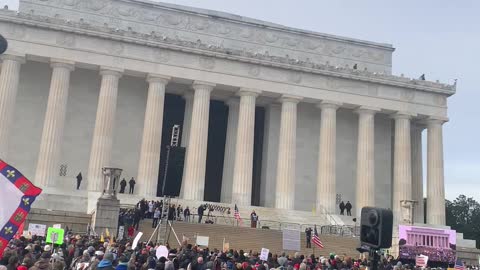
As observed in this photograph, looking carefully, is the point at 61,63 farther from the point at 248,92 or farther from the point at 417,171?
the point at 417,171

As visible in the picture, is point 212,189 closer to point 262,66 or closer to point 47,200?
point 262,66

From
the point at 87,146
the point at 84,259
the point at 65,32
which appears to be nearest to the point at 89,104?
the point at 87,146

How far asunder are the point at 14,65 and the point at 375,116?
3754 cm

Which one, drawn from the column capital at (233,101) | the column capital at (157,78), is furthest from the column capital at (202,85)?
the column capital at (233,101)

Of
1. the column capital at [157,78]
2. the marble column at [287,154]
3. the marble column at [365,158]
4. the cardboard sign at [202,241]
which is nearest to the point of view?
the cardboard sign at [202,241]

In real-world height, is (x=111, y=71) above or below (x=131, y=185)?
above

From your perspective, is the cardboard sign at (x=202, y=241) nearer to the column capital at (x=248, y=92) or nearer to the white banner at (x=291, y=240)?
the white banner at (x=291, y=240)

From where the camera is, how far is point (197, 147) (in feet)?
174

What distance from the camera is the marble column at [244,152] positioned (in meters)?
53.7

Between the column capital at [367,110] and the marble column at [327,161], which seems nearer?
the marble column at [327,161]

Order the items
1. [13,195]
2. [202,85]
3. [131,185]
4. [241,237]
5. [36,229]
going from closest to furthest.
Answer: [13,195]
[36,229]
[241,237]
[131,185]
[202,85]

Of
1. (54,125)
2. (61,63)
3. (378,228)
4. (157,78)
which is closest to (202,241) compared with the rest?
(54,125)

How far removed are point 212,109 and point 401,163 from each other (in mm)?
20607

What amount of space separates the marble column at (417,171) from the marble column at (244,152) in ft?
64.0
